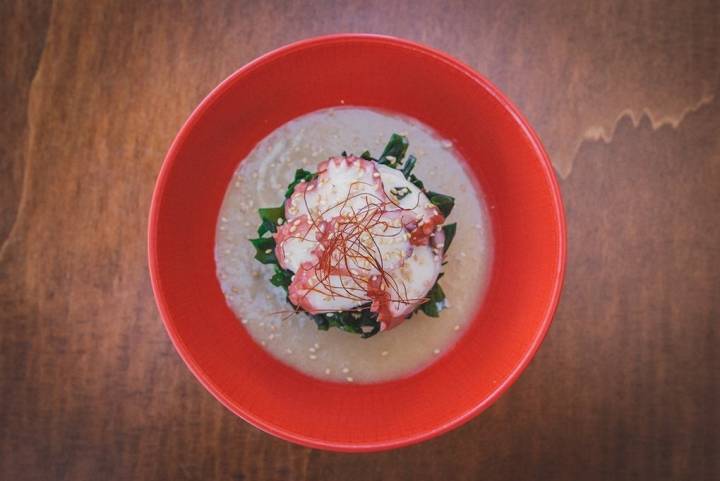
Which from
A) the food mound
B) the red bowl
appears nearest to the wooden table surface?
the red bowl

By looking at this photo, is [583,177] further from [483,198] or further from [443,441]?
[443,441]

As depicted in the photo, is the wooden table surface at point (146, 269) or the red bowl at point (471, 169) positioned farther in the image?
the wooden table surface at point (146, 269)

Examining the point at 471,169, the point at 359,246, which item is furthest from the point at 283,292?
the point at 471,169

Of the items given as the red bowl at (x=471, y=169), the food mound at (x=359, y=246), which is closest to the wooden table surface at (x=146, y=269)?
the red bowl at (x=471, y=169)

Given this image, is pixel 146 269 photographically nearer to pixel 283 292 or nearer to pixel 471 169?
pixel 283 292

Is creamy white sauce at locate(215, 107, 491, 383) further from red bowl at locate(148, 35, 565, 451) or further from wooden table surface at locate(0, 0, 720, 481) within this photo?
wooden table surface at locate(0, 0, 720, 481)

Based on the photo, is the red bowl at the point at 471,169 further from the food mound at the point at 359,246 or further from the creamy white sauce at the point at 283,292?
the food mound at the point at 359,246
